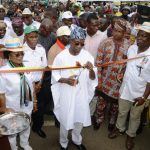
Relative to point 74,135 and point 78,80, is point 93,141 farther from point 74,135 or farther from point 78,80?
point 78,80

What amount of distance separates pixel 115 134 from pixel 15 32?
2.95 m

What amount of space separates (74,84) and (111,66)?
1182mm

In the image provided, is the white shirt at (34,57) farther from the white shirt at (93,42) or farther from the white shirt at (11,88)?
the white shirt at (93,42)

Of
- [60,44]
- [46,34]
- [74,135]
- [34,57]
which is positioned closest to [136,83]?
[74,135]

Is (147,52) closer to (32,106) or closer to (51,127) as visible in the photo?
(32,106)

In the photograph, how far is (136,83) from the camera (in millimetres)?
4523

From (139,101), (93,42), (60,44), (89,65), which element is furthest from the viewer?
(93,42)

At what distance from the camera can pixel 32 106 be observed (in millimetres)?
4285

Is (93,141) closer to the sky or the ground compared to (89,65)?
closer to the ground

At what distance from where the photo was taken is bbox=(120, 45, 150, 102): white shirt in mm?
4402

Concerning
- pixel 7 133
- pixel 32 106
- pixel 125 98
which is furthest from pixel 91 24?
pixel 7 133

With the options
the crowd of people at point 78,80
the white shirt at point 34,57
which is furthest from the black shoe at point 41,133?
the white shirt at point 34,57

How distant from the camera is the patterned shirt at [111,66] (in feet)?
16.1

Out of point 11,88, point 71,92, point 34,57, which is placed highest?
point 34,57
